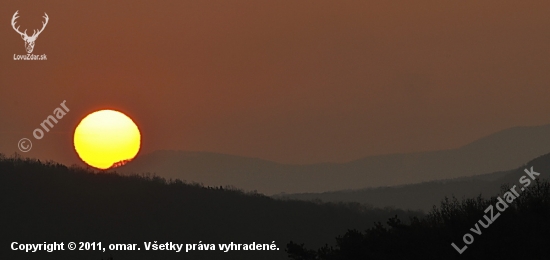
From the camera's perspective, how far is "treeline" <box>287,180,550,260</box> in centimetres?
1800

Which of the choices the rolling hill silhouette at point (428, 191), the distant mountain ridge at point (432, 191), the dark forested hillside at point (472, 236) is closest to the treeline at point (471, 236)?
the dark forested hillside at point (472, 236)

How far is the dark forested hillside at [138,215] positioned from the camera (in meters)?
47.2

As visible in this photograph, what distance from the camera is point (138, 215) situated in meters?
54.0

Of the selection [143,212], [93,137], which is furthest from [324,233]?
[93,137]

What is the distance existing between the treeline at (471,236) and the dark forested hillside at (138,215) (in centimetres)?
2600

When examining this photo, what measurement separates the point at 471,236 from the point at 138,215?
38.2 m

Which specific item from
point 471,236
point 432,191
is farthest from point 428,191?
point 471,236

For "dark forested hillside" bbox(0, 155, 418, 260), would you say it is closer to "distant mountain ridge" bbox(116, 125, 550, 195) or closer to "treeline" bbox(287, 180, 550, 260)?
"treeline" bbox(287, 180, 550, 260)

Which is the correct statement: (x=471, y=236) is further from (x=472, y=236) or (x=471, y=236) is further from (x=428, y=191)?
(x=428, y=191)

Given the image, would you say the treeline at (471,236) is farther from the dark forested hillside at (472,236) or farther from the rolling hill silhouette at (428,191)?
the rolling hill silhouette at (428,191)

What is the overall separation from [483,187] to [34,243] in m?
92.9

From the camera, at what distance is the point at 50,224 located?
157 ft

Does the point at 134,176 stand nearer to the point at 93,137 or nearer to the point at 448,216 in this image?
the point at 93,137

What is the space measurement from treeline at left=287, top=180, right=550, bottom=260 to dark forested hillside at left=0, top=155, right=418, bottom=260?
26.0 m
